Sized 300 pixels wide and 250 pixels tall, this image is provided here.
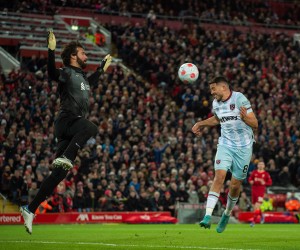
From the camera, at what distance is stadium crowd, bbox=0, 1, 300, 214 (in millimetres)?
26500

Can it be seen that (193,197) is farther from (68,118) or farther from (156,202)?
(68,118)

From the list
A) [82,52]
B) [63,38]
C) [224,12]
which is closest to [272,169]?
[63,38]

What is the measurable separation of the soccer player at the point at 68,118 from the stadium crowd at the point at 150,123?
42.6 ft

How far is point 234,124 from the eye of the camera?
1369 centimetres

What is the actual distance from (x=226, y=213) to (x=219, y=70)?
74.6 feet

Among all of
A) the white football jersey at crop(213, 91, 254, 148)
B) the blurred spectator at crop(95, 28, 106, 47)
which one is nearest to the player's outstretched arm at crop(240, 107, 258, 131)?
the white football jersey at crop(213, 91, 254, 148)

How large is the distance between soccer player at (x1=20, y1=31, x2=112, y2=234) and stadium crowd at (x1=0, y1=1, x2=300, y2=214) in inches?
511

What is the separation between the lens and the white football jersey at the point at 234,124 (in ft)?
44.8

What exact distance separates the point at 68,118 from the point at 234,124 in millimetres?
3600

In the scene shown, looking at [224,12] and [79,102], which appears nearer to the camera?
[79,102]

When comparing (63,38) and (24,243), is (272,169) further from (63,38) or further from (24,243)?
(24,243)

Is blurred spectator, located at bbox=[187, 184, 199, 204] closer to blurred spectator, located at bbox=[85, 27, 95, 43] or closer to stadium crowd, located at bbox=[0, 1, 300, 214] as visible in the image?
stadium crowd, located at bbox=[0, 1, 300, 214]

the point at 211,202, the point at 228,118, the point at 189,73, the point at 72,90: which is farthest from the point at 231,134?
the point at 189,73

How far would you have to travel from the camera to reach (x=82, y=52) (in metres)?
12.1
